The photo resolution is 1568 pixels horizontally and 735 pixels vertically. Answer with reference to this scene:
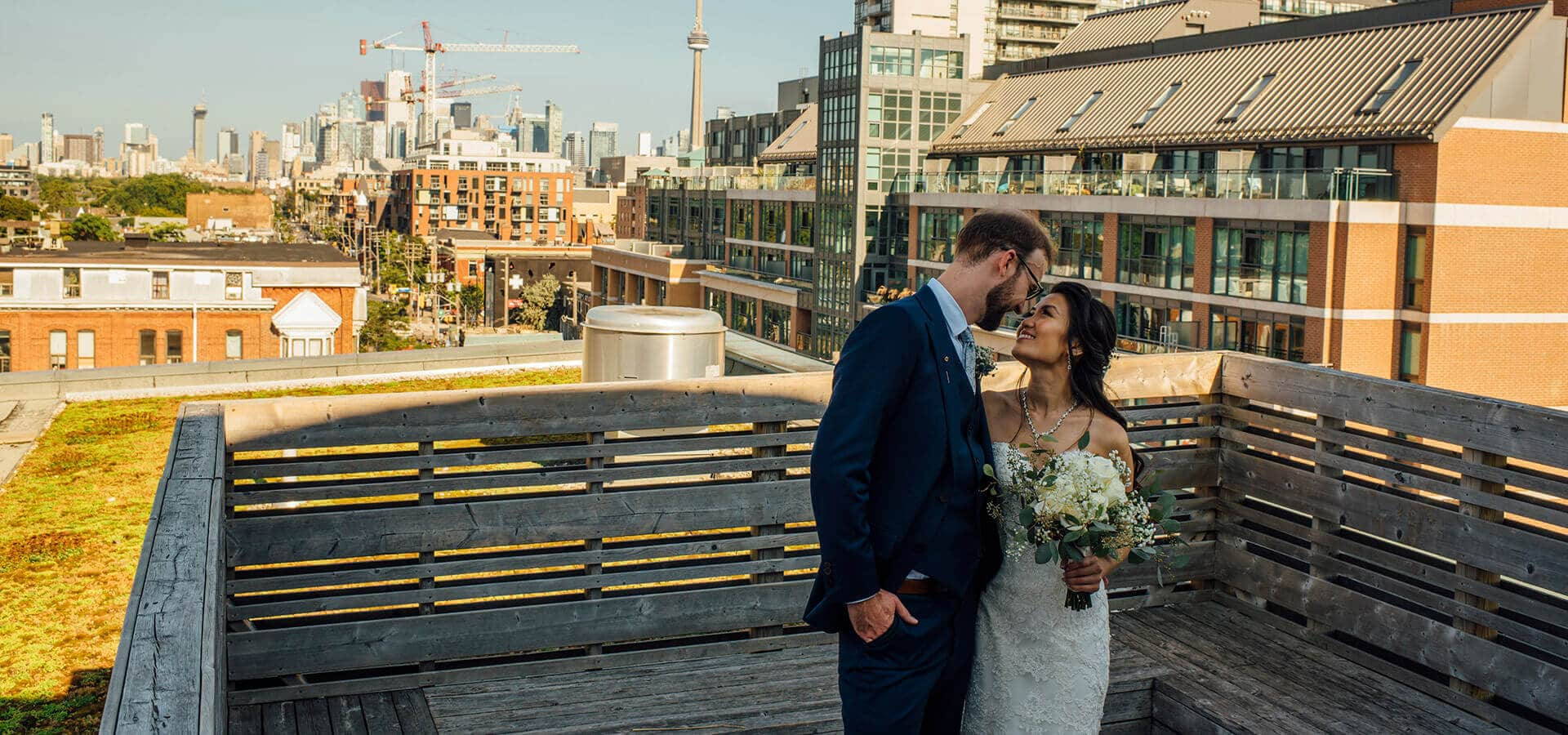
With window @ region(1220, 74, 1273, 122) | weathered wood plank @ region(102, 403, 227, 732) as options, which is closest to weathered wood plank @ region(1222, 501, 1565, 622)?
weathered wood plank @ region(102, 403, 227, 732)

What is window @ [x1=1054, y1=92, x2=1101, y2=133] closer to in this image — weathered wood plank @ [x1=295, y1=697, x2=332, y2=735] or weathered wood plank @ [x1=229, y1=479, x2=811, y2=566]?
→ weathered wood plank @ [x1=229, y1=479, x2=811, y2=566]

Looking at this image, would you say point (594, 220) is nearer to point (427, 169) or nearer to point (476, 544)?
point (427, 169)

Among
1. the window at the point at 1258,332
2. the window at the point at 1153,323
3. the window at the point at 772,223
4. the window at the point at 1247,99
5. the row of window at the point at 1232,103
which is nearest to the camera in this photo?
the window at the point at 1258,332

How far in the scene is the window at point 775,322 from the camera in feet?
247

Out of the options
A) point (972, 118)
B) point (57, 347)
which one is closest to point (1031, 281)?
point (57, 347)

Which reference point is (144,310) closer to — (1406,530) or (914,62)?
(914,62)

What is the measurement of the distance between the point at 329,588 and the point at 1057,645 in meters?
3.64

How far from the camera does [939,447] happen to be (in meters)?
4.23

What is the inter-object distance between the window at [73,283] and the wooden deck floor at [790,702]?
188 feet

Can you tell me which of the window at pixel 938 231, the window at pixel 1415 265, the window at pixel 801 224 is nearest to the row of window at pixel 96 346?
the window at pixel 938 231

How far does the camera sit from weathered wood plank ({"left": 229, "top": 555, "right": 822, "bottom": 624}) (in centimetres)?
630

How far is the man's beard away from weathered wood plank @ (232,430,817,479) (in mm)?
2583

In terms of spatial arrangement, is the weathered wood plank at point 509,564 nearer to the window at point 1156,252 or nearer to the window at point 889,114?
the window at point 1156,252

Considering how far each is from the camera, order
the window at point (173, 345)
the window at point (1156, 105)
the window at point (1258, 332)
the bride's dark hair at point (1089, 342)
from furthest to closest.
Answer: the window at point (173, 345) → the window at point (1156, 105) → the window at point (1258, 332) → the bride's dark hair at point (1089, 342)
